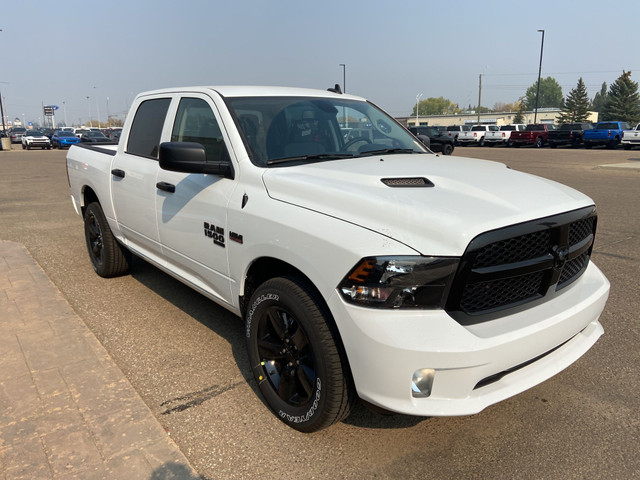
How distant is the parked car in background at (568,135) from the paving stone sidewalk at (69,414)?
35.7 metres

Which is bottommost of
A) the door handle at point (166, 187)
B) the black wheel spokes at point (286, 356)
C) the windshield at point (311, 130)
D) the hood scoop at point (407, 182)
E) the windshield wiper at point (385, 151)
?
the black wheel spokes at point (286, 356)

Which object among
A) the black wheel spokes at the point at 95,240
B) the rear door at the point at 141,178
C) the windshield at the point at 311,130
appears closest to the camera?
the windshield at the point at 311,130

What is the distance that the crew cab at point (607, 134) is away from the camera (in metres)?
31.4

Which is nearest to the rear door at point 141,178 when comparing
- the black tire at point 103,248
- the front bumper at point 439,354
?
the black tire at point 103,248

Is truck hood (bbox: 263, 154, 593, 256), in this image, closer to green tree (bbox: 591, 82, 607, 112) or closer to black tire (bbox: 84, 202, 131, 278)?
black tire (bbox: 84, 202, 131, 278)

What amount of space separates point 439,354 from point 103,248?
4107 millimetres

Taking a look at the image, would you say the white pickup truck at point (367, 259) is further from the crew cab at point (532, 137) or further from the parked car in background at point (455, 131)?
the parked car in background at point (455, 131)

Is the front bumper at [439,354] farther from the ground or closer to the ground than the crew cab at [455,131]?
farther from the ground

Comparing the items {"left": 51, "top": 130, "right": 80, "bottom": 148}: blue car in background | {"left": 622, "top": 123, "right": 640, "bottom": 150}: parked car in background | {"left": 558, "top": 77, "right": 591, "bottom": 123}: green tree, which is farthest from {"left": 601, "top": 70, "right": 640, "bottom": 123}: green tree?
{"left": 51, "top": 130, "right": 80, "bottom": 148}: blue car in background

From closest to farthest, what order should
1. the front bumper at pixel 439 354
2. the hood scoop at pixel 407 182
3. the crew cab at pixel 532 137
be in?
the front bumper at pixel 439 354, the hood scoop at pixel 407 182, the crew cab at pixel 532 137

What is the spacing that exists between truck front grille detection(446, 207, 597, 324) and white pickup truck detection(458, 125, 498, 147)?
39.3 meters

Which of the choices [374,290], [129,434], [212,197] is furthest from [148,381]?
[374,290]

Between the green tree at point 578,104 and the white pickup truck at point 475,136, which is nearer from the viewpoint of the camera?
the white pickup truck at point 475,136

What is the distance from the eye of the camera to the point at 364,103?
14.5 ft
